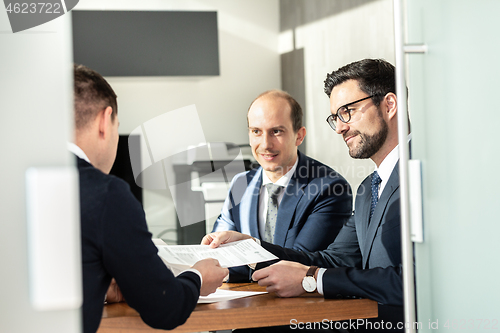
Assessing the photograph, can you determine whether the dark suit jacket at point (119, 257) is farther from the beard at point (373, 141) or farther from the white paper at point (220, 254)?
the beard at point (373, 141)

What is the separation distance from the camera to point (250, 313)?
1.07 m

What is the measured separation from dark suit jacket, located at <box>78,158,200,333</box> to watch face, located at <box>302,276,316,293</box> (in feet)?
1.16

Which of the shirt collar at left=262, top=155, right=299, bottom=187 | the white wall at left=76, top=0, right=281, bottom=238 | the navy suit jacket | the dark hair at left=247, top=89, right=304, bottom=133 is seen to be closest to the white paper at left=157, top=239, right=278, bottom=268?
the navy suit jacket

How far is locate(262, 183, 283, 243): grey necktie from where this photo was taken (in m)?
1.89

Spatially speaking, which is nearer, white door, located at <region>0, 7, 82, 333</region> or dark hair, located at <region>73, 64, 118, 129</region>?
white door, located at <region>0, 7, 82, 333</region>

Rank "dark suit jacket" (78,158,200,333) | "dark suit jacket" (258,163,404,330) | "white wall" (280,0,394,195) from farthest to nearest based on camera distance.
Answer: "white wall" (280,0,394,195)
"dark suit jacket" (258,163,404,330)
"dark suit jacket" (78,158,200,333)

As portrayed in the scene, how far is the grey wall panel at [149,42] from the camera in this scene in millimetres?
3021

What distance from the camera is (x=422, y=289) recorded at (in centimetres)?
97

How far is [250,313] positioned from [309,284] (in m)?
0.20

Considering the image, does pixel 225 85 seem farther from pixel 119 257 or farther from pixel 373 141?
pixel 119 257

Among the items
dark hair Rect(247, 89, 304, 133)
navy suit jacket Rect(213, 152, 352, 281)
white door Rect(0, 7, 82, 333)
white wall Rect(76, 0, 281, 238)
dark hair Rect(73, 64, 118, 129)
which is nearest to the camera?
white door Rect(0, 7, 82, 333)

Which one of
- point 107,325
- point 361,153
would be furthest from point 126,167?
point 107,325

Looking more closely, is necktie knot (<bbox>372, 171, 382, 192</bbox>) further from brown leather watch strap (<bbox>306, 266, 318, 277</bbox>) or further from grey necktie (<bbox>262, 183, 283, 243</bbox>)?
grey necktie (<bbox>262, 183, 283, 243</bbox>)

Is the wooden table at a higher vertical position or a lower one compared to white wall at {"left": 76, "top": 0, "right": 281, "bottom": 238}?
lower
